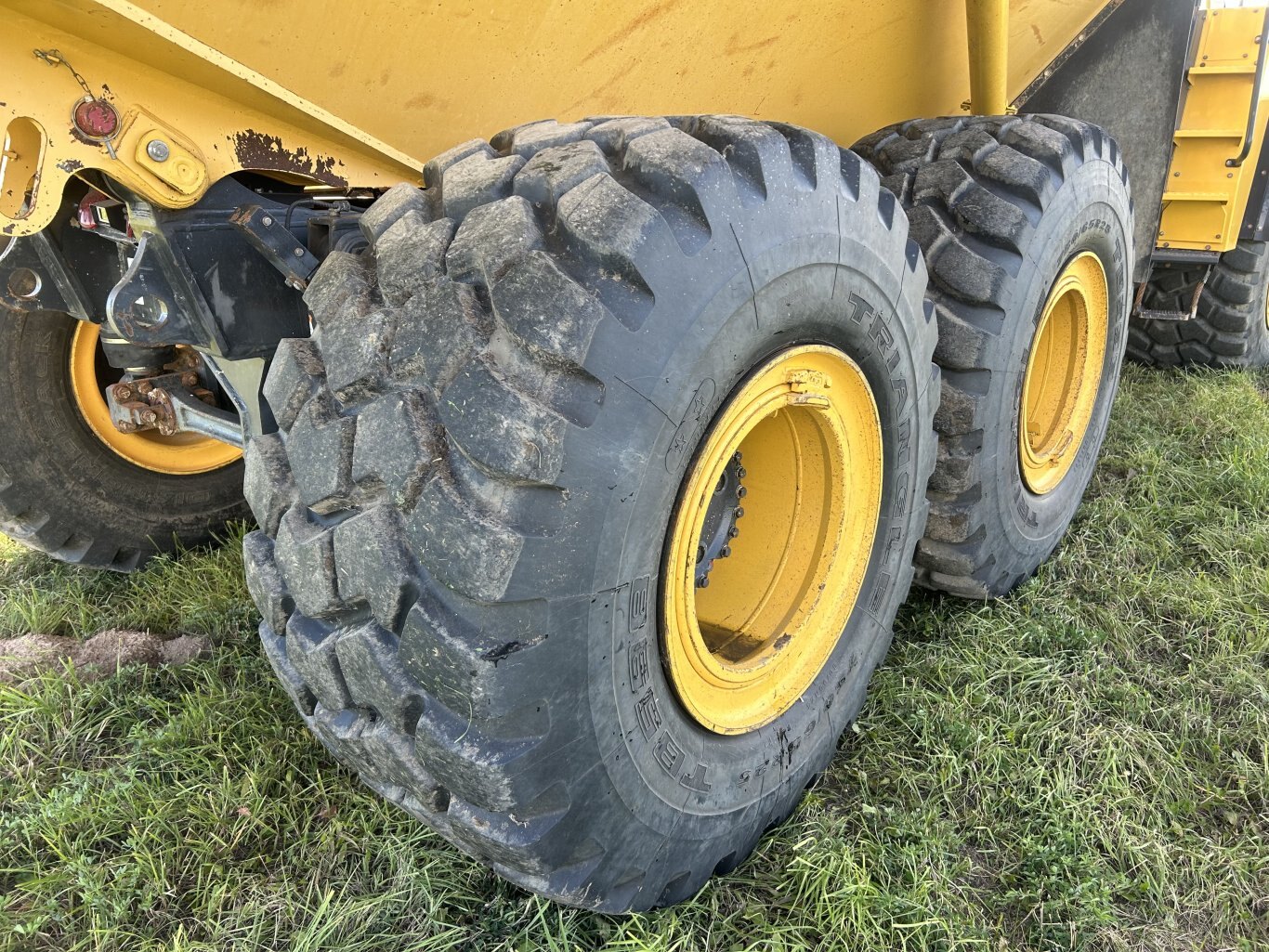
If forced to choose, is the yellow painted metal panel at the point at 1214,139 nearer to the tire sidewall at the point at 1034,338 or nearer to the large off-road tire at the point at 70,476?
the tire sidewall at the point at 1034,338

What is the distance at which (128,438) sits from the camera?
3.11m

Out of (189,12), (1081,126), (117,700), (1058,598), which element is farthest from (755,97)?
(117,700)

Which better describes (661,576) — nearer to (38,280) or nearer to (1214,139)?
(38,280)

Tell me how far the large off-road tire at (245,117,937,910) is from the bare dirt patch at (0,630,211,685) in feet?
3.89

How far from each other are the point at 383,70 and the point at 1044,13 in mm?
2579

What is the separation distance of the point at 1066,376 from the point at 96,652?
138 inches

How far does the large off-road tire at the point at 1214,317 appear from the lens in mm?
4977

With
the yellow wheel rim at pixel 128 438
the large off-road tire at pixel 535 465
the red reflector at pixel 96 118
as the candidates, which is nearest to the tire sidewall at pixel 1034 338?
the large off-road tire at pixel 535 465

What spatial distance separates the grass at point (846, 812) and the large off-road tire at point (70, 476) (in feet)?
0.78

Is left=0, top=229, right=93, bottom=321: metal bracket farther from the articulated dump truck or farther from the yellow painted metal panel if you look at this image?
the yellow painted metal panel

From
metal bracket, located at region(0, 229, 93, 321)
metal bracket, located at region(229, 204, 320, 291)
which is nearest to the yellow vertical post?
metal bracket, located at region(229, 204, 320, 291)

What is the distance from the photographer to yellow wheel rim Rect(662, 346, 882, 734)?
1841mm

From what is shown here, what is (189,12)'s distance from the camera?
4.66ft

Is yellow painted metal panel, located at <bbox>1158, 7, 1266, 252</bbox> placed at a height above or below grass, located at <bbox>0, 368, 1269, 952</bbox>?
above
